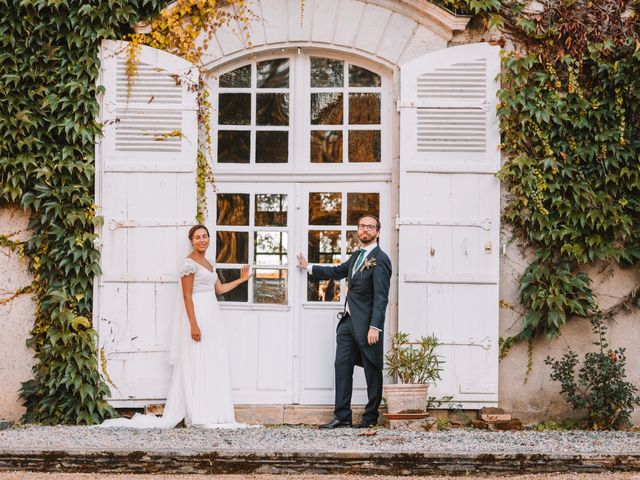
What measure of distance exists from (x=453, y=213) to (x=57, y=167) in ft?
10.2

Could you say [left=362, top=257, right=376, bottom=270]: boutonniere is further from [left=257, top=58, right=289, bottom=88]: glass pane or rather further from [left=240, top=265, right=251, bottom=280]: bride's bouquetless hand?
[left=257, top=58, right=289, bottom=88]: glass pane

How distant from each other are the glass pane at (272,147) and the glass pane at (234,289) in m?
0.92

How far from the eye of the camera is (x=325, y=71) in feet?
29.7

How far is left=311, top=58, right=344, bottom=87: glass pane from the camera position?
9055mm

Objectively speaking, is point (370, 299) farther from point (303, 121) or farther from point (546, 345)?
point (303, 121)

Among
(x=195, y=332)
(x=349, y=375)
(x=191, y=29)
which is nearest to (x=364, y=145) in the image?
(x=191, y=29)

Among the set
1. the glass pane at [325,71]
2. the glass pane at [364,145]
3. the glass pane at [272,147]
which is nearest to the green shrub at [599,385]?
the glass pane at [364,145]

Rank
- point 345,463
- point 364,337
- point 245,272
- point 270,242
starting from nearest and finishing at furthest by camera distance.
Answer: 1. point 345,463
2. point 364,337
3. point 245,272
4. point 270,242

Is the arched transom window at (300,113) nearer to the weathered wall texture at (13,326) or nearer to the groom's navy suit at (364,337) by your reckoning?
the groom's navy suit at (364,337)

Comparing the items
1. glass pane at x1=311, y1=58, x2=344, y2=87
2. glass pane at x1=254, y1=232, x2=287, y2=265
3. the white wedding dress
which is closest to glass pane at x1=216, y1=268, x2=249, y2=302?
glass pane at x1=254, y1=232, x2=287, y2=265

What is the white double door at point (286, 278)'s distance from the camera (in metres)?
8.88

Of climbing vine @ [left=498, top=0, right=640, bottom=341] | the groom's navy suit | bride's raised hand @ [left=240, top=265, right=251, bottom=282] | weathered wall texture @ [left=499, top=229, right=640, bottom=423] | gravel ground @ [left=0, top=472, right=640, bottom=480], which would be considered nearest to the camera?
gravel ground @ [left=0, top=472, right=640, bottom=480]

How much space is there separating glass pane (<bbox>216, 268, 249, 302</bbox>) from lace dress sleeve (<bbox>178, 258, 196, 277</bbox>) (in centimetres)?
50

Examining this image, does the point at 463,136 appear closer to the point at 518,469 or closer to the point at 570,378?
the point at 570,378
